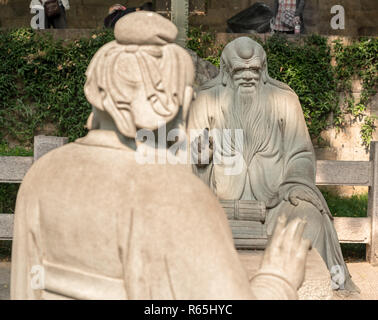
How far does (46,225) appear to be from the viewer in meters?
1.66

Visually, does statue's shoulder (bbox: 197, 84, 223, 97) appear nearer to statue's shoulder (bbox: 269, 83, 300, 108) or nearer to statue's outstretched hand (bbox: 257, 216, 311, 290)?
statue's shoulder (bbox: 269, 83, 300, 108)

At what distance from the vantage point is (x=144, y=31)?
→ 168 cm

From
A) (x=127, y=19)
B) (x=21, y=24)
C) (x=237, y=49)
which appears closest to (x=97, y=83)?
(x=127, y=19)

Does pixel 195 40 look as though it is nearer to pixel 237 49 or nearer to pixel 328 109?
pixel 328 109

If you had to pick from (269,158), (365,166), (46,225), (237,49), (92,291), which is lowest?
(365,166)

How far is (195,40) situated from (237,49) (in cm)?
373

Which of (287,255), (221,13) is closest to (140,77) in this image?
(287,255)

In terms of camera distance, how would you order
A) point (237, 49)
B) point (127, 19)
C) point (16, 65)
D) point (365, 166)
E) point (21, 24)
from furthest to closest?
1. point (21, 24)
2. point (16, 65)
3. point (365, 166)
4. point (237, 49)
5. point (127, 19)

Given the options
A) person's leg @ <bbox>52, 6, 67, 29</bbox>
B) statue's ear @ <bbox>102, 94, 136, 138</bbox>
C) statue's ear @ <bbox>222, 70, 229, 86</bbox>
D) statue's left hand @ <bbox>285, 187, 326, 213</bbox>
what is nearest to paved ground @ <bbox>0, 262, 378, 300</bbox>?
statue's left hand @ <bbox>285, 187, 326, 213</bbox>

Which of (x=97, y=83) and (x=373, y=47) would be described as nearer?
(x=97, y=83)

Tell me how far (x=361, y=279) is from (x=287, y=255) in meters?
4.32

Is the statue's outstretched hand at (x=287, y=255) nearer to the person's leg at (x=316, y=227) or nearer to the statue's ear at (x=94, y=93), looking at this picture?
the statue's ear at (x=94, y=93)

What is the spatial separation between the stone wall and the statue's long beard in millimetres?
6806

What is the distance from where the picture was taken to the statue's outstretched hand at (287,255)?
1.76 meters
